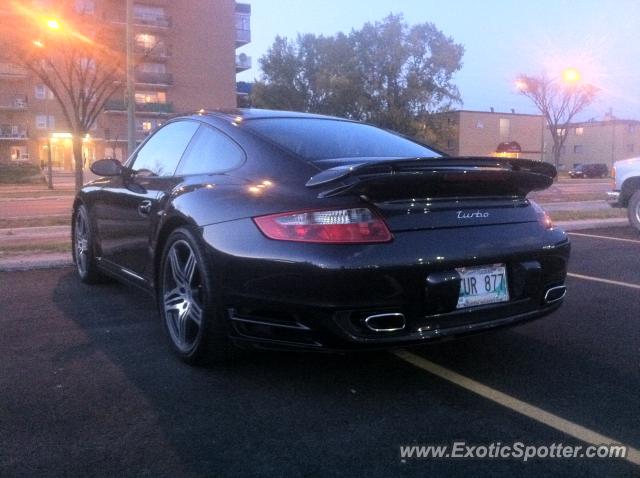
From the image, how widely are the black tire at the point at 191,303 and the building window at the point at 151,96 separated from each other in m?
52.2

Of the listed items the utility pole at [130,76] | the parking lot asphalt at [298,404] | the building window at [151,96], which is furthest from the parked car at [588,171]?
the parking lot asphalt at [298,404]

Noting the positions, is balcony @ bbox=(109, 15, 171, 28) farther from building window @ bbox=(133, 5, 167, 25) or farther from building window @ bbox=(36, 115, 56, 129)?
building window @ bbox=(36, 115, 56, 129)

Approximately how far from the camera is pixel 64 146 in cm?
5484

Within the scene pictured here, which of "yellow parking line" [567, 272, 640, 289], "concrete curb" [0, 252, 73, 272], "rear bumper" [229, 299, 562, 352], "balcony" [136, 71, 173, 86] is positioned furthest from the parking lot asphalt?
"balcony" [136, 71, 173, 86]

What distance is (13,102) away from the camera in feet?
170

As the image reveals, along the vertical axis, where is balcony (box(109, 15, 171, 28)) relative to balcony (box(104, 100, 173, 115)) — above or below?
above

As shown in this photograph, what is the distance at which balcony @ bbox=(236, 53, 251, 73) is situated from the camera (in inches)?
2249

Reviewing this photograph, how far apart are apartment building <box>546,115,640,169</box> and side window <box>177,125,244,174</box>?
6491cm

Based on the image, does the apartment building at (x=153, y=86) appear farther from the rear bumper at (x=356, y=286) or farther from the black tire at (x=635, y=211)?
the rear bumper at (x=356, y=286)

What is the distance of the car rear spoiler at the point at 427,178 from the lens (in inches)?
109

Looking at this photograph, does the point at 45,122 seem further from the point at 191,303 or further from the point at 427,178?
the point at 427,178

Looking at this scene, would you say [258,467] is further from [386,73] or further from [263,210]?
[386,73]

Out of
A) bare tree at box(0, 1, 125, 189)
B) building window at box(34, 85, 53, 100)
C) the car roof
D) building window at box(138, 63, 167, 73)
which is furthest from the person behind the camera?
building window at box(138, 63, 167, 73)

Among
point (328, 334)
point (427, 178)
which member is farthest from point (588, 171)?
point (328, 334)
